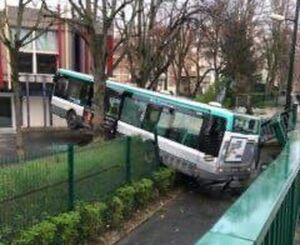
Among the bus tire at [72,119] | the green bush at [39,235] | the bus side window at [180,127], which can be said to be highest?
the bus side window at [180,127]

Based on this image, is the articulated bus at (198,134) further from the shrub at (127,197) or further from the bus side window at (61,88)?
the bus side window at (61,88)

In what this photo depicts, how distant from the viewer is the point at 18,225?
27.8 ft

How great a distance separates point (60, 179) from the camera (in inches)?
388

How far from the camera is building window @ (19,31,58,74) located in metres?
→ 31.9

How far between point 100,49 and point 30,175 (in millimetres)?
→ 9542

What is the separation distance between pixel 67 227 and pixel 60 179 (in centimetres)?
98

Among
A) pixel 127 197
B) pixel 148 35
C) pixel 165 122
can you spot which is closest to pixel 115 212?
pixel 127 197

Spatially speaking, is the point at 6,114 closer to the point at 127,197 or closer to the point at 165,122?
the point at 165,122

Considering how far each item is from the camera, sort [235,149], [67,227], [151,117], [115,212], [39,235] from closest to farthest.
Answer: [39,235] < [67,227] < [115,212] < [235,149] < [151,117]

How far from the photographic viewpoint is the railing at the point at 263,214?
2584 mm

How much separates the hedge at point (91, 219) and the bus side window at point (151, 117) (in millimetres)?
4165

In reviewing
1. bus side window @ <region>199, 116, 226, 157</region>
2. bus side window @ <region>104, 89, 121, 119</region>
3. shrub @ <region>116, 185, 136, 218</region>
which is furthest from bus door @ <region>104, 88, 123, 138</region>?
shrub @ <region>116, 185, 136, 218</region>

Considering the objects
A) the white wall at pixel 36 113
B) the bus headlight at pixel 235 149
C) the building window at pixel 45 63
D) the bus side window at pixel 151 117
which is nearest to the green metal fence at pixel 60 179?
the bus headlight at pixel 235 149

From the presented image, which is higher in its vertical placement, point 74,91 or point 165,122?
point 74,91
